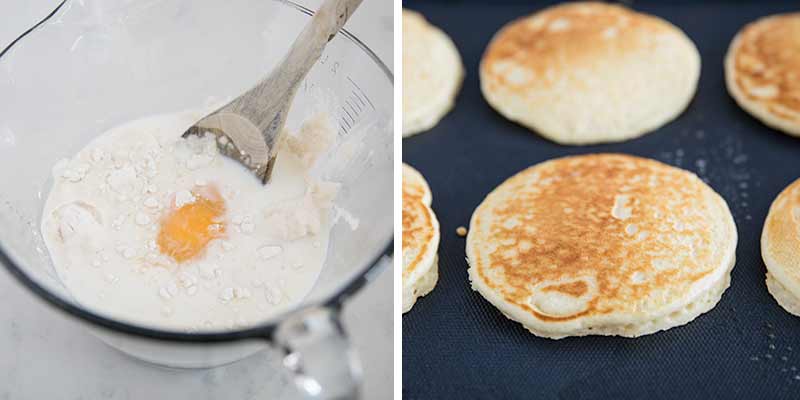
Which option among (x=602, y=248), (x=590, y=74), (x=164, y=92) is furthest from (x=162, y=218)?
(x=590, y=74)

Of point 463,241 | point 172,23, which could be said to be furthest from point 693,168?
point 172,23

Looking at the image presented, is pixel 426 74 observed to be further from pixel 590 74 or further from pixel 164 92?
pixel 164 92

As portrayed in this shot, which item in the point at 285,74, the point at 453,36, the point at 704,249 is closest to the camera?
the point at 285,74

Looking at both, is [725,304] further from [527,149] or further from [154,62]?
[154,62]

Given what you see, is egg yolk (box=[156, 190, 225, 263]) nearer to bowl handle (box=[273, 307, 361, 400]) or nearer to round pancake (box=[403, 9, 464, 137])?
bowl handle (box=[273, 307, 361, 400])

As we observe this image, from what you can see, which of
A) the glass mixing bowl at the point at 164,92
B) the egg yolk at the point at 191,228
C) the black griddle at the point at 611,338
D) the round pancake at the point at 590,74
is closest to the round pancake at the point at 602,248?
the black griddle at the point at 611,338

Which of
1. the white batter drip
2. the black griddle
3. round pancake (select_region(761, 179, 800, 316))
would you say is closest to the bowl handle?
the white batter drip

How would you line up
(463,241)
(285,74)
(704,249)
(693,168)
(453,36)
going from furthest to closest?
(453,36)
(693,168)
(463,241)
(704,249)
(285,74)
